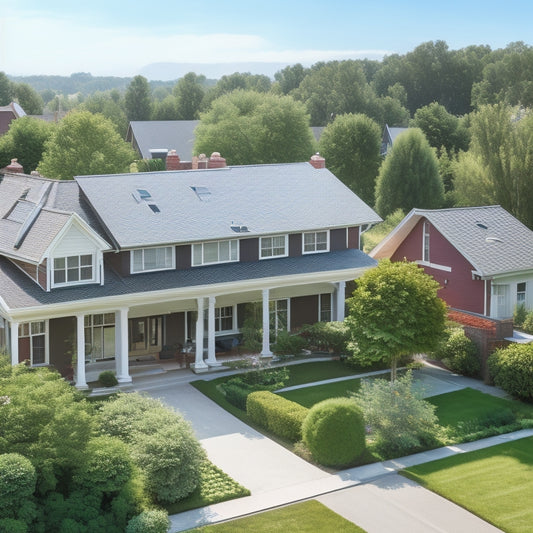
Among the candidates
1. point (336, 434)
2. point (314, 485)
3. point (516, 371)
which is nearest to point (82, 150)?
point (516, 371)

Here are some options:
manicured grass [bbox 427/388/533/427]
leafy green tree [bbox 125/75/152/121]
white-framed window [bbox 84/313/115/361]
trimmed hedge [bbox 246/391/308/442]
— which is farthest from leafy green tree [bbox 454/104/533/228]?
leafy green tree [bbox 125/75/152/121]

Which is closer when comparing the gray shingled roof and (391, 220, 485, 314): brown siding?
the gray shingled roof

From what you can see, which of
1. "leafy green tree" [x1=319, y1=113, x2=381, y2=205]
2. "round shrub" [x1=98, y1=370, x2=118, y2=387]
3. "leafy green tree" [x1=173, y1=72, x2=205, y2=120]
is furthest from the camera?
"leafy green tree" [x1=173, y1=72, x2=205, y2=120]

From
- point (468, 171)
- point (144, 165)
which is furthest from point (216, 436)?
point (144, 165)

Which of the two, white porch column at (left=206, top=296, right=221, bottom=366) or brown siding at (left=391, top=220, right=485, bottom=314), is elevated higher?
brown siding at (left=391, top=220, right=485, bottom=314)

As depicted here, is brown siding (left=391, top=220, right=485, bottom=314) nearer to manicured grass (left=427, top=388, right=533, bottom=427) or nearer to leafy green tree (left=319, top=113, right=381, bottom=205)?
manicured grass (left=427, top=388, right=533, bottom=427)

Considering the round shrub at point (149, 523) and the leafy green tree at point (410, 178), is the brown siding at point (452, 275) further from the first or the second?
the leafy green tree at point (410, 178)

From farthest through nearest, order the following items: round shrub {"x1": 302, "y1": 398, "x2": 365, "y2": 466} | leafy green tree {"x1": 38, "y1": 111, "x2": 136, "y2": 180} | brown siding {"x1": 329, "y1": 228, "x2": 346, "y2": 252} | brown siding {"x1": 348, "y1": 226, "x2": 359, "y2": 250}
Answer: leafy green tree {"x1": 38, "y1": 111, "x2": 136, "y2": 180}
brown siding {"x1": 348, "y1": 226, "x2": 359, "y2": 250}
brown siding {"x1": 329, "y1": 228, "x2": 346, "y2": 252}
round shrub {"x1": 302, "y1": 398, "x2": 365, "y2": 466}
